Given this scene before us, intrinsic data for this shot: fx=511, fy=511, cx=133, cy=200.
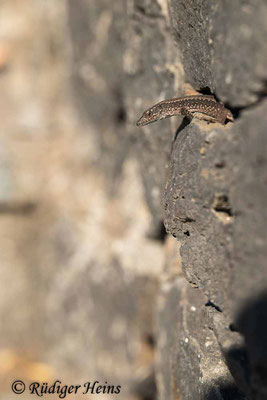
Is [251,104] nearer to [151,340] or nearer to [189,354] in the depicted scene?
[189,354]

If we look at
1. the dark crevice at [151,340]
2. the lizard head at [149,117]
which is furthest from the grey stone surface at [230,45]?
the dark crevice at [151,340]

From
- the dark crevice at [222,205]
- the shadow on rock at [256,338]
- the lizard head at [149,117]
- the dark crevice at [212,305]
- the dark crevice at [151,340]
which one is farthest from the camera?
the dark crevice at [151,340]

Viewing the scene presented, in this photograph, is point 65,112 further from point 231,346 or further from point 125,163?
point 231,346

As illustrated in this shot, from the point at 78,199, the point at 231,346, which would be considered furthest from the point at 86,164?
the point at 231,346

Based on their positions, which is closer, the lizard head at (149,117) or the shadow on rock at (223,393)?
the shadow on rock at (223,393)

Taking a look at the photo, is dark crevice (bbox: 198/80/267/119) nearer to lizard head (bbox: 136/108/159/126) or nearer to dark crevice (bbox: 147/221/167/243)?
lizard head (bbox: 136/108/159/126)

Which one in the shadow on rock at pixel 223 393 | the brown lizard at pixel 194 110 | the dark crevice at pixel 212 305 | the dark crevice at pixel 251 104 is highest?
the dark crevice at pixel 251 104

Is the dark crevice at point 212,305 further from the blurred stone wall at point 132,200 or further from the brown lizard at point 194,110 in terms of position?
the brown lizard at point 194,110

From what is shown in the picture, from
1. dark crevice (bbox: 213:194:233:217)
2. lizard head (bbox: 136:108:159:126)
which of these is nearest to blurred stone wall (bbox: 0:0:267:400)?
dark crevice (bbox: 213:194:233:217)
